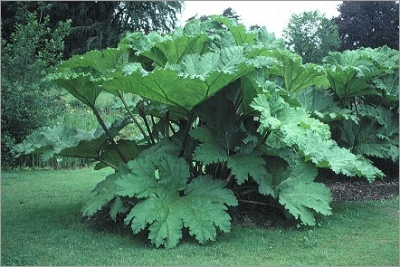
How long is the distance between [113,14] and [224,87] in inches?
760

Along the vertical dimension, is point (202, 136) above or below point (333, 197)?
above

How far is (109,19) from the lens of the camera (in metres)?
22.3

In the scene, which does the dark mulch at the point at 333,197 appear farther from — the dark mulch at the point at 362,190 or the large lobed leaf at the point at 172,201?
the large lobed leaf at the point at 172,201

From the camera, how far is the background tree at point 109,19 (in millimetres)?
21469

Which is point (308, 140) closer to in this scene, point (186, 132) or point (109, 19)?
point (186, 132)

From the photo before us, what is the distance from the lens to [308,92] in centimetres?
623

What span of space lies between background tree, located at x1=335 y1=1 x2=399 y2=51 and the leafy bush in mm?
22917

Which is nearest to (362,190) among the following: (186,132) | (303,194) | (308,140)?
(303,194)

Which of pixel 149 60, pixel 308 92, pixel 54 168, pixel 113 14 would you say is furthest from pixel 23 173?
pixel 113 14

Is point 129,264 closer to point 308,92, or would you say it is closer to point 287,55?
point 287,55

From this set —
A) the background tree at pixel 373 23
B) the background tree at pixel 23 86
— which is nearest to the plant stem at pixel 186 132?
the background tree at pixel 23 86

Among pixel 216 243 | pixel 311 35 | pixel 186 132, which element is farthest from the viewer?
pixel 311 35

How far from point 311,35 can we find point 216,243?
27.6 meters

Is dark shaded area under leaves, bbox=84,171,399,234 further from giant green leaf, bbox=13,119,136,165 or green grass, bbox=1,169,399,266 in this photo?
giant green leaf, bbox=13,119,136,165
